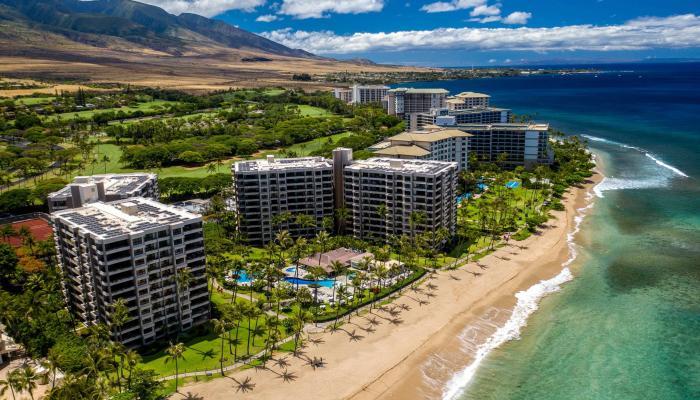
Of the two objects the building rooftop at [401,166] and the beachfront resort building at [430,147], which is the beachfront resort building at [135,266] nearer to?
the building rooftop at [401,166]

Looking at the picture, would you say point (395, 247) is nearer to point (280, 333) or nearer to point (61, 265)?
point (280, 333)

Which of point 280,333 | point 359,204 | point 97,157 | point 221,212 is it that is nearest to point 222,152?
point 97,157

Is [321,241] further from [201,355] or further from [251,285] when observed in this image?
[201,355]

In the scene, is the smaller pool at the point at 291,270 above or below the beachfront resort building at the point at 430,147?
below

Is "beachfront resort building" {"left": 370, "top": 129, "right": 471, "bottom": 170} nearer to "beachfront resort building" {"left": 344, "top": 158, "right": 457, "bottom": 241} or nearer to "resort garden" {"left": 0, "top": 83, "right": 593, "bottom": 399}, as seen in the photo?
"resort garden" {"left": 0, "top": 83, "right": 593, "bottom": 399}

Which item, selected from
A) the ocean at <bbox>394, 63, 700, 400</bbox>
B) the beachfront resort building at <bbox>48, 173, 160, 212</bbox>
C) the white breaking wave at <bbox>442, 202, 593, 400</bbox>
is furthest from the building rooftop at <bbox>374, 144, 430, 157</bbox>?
the beachfront resort building at <bbox>48, 173, 160, 212</bbox>

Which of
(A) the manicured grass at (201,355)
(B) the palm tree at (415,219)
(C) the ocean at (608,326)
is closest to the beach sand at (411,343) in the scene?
(C) the ocean at (608,326)
